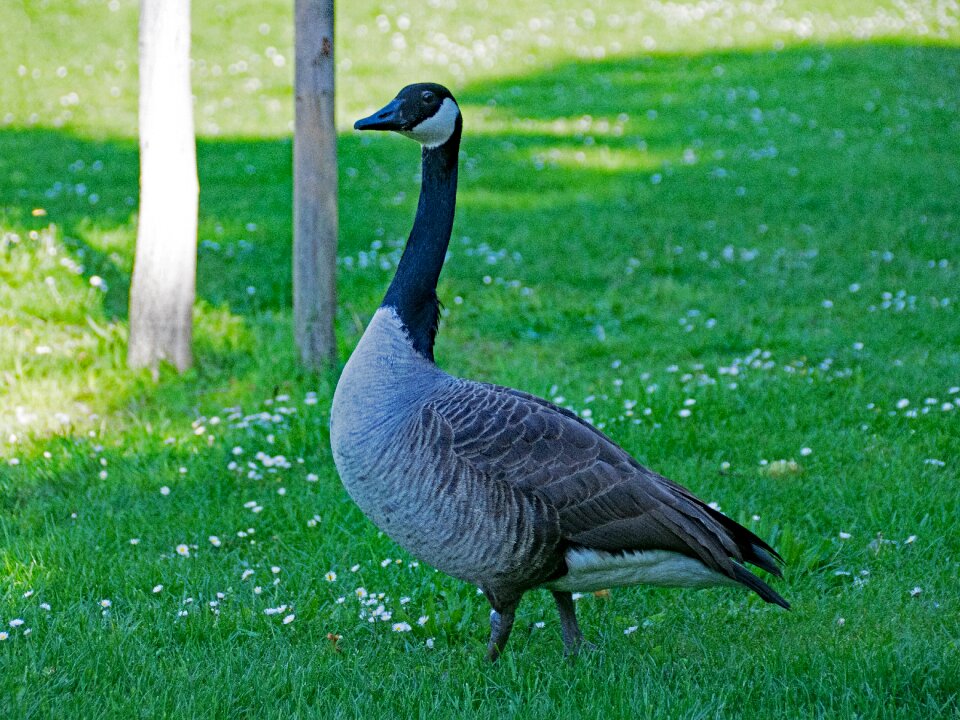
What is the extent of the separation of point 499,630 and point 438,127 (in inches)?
80.1

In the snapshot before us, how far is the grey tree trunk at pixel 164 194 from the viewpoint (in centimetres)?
703

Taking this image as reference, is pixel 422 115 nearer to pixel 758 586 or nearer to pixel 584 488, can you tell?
pixel 584 488

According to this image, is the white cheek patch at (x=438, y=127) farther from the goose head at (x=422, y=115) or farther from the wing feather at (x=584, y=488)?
the wing feather at (x=584, y=488)

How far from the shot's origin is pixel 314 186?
7141 mm

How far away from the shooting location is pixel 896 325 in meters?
8.18

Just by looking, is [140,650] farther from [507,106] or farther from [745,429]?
[507,106]

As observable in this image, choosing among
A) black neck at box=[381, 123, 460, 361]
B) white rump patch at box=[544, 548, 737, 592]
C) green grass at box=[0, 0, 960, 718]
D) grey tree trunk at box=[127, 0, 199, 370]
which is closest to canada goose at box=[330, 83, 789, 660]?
white rump patch at box=[544, 548, 737, 592]

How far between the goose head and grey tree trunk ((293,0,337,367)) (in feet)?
9.66

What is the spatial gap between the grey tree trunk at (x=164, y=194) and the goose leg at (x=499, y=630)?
13.0 feet

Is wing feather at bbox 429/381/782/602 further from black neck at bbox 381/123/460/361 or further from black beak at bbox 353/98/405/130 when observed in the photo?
black beak at bbox 353/98/405/130

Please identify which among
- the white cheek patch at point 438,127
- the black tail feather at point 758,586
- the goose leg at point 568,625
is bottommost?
the goose leg at point 568,625

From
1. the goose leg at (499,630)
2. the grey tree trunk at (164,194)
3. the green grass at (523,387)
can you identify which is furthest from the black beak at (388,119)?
the grey tree trunk at (164,194)

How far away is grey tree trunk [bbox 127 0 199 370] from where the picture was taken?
703 centimetres

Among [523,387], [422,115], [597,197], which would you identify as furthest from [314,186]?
[597,197]
